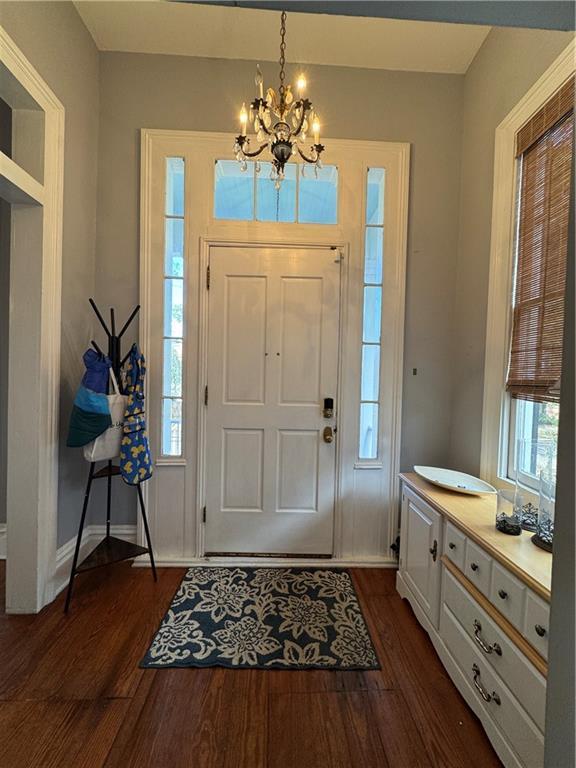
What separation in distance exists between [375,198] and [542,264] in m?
1.19

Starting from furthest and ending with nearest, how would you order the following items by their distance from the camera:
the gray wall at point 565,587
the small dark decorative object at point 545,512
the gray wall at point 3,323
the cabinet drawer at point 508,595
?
the gray wall at point 3,323, the small dark decorative object at point 545,512, the cabinet drawer at point 508,595, the gray wall at point 565,587

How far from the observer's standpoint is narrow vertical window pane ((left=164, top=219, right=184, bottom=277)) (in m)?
2.46

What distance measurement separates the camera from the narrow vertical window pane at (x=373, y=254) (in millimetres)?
2514

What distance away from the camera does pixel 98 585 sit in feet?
7.28

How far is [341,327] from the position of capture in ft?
8.20

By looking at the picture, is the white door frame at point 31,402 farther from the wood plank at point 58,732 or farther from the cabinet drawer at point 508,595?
the cabinet drawer at point 508,595

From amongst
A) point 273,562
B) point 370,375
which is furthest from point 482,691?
point 370,375

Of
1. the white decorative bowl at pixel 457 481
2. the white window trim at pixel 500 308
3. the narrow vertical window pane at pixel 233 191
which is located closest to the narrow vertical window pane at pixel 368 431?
the white decorative bowl at pixel 457 481

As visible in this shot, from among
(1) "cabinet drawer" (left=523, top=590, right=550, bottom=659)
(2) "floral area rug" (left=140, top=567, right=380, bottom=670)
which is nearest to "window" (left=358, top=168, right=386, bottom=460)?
(2) "floral area rug" (left=140, top=567, right=380, bottom=670)

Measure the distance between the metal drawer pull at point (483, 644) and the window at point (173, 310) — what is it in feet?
6.14

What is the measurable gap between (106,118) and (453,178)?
2342 mm

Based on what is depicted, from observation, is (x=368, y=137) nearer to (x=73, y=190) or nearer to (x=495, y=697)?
(x=73, y=190)

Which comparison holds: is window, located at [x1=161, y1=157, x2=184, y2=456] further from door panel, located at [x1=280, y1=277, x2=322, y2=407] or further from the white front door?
door panel, located at [x1=280, y1=277, x2=322, y2=407]

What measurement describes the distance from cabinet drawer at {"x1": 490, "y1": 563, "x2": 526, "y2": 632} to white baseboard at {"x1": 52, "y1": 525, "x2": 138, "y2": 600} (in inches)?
85.3
